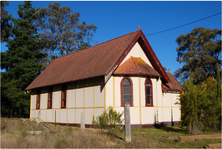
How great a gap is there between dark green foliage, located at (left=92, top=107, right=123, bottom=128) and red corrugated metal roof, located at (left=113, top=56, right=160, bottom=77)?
284cm

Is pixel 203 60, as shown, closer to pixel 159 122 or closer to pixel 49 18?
pixel 159 122

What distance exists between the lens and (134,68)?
1711cm

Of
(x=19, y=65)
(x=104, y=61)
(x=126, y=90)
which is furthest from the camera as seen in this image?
(x=19, y=65)

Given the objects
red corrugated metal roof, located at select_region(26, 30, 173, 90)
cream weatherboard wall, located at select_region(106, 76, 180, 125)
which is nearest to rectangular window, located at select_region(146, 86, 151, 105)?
cream weatherboard wall, located at select_region(106, 76, 180, 125)

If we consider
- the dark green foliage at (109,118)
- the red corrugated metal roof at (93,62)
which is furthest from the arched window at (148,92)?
the red corrugated metal roof at (93,62)

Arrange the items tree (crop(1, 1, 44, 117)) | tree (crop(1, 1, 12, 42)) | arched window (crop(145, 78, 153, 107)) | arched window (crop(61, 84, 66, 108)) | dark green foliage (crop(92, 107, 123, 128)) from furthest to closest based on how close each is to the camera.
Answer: tree (crop(1, 1, 12, 42))
tree (crop(1, 1, 44, 117))
arched window (crop(61, 84, 66, 108))
arched window (crop(145, 78, 153, 107))
dark green foliage (crop(92, 107, 123, 128))

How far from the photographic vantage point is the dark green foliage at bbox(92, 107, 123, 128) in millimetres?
15719

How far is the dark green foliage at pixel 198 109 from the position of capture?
13.3m

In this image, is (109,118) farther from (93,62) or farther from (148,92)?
(93,62)

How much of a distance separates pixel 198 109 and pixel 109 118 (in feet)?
19.1

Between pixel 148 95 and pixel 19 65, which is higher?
pixel 19 65

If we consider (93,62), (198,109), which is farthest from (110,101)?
(198,109)

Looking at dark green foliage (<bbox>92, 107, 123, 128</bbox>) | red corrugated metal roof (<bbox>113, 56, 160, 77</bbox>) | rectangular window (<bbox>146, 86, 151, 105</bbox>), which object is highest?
red corrugated metal roof (<bbox>113, 56, 160, 77</bbox>)

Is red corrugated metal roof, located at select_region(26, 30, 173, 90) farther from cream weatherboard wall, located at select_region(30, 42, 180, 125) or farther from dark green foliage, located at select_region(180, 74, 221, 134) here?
dark green foliage, located at select_region(180, 74, 221, 134)
